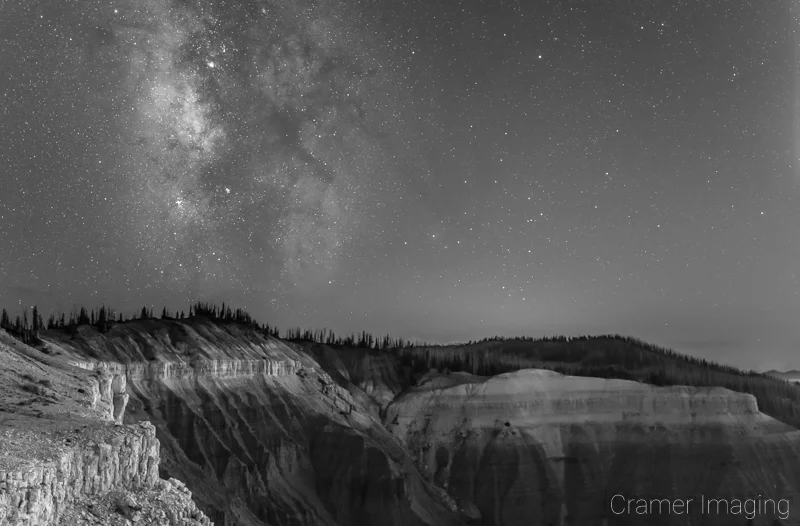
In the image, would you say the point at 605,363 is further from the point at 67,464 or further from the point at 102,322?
the point at 67,464

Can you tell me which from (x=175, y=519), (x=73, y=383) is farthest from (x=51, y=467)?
(x=73, y=383)

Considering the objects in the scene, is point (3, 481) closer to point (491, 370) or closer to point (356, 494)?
point (356, 494)

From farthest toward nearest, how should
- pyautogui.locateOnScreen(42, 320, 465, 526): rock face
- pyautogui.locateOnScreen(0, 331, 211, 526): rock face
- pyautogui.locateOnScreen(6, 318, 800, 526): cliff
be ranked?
pyautogui.locateOnScreen(6, 318, 800, 526): cliff, pyautogui.locateOnScreen(42, 320, 465, 526): rock face, pyautogui.locateOnScreen(0, 331, 211, 526): rock face

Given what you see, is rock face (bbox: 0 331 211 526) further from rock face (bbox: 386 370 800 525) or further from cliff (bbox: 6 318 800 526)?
rock face (bbox: 386 370 800 525)

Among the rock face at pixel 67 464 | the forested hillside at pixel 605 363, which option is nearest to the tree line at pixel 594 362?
the forested hillside at pixel 605 363

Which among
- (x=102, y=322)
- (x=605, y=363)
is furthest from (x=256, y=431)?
(x=605, y=363)

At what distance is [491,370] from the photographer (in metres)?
138

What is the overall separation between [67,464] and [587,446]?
101845 mm

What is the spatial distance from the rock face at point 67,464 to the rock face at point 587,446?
81385 millimetres

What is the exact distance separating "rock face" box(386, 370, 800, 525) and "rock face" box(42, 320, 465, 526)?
28.5 ft

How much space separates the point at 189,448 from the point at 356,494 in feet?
70.5

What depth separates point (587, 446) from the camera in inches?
4705

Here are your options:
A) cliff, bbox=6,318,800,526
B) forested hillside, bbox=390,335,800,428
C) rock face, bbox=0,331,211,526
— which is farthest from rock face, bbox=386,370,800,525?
rock face, bbox=0,331,211,526

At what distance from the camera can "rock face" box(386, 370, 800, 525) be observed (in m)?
112
